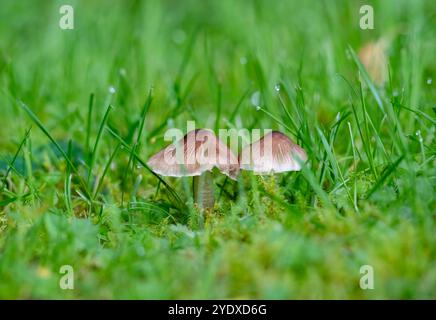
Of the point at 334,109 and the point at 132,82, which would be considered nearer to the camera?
the point at 334,109

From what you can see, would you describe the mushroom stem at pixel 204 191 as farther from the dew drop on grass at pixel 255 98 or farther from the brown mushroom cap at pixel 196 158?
the dew drop on grass at pixel 255 98

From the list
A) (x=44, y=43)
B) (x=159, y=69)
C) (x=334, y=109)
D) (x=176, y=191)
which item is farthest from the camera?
(x=44, y=43)

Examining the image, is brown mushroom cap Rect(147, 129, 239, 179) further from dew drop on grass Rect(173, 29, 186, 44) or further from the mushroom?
dew drop on grass Rect(173, 29, 186, 44)

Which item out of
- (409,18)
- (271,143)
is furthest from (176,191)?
(409,18)

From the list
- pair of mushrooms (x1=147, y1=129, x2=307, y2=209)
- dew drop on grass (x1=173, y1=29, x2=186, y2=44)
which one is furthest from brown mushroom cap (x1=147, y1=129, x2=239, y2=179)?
dew drop on grass (x1=173, y1=29, x2=186, y2=44)

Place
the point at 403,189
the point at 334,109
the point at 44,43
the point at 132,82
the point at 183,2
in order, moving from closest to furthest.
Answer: the point at 403,189 < the point at 334,109 < the point at 132,82 < the point at 44,43 < the point at 183,2
